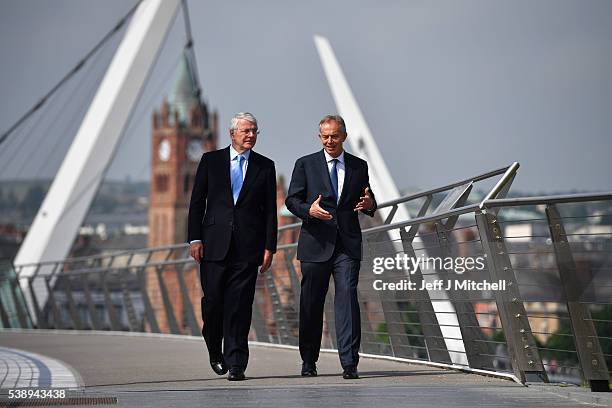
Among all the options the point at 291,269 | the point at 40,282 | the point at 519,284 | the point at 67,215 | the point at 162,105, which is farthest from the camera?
the point at 162,105

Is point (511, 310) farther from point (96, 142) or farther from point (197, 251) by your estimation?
point (96, 142)

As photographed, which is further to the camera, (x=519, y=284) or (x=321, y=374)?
(x=321, y=374)

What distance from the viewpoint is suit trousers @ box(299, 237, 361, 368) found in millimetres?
7496

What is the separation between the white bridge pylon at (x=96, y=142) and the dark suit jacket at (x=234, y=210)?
59.4 ft

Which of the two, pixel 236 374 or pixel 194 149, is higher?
pixel 194 149

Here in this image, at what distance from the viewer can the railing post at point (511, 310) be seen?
22.4 ft

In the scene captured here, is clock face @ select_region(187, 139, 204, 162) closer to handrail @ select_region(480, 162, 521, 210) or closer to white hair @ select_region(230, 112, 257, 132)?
white hair @ select_region(230, 112, 257, 132)

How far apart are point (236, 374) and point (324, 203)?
962 mm

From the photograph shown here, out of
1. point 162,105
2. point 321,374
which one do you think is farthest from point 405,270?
point 162,105

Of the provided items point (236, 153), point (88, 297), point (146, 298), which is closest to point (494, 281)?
point (236, 153)

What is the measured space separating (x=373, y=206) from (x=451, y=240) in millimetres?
504

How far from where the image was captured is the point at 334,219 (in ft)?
24.8

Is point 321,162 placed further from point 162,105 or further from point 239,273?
point 162,105

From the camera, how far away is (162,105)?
567 feet
